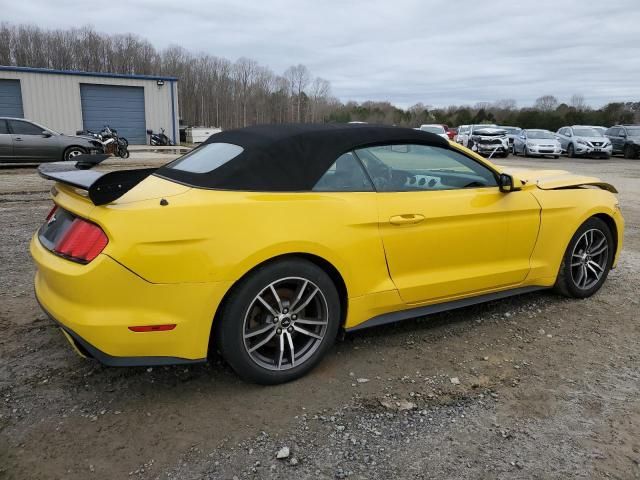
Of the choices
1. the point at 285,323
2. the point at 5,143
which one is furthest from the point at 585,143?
the point at 285,323

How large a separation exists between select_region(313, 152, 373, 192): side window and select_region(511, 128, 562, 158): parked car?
24195mm

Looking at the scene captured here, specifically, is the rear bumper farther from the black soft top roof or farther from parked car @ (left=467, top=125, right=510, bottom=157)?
parked car @ (left=467, top=125, right=510, bottom=157)

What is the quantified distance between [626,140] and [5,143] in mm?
26751

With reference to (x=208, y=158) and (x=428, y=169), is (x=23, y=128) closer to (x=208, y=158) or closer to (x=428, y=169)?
(x=208, y=158)

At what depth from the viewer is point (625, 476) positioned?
2301 millimetres

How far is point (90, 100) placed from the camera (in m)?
25.8

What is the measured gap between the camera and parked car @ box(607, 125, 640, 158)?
25.3 m


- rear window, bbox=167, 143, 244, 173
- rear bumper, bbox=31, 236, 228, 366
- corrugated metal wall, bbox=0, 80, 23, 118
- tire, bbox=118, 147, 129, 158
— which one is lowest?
tire, bbox=118, 147, 129, 158

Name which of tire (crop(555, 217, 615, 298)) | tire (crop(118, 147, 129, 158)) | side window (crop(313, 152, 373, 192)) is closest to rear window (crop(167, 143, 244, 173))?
side window (crop(313, 152, 373, 192))

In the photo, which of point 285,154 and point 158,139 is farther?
point 158,139

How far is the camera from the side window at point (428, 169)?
11.5ft

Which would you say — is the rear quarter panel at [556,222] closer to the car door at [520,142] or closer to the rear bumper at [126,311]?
the rear bumper at [126,311]

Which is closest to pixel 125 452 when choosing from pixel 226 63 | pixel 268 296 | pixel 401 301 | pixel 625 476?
pixel 268 296

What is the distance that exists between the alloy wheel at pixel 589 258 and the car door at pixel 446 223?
2.37 ft
